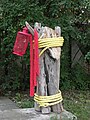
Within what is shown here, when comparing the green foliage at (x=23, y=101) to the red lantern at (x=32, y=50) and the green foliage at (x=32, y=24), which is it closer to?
the green foliage at (x=32, y=24)

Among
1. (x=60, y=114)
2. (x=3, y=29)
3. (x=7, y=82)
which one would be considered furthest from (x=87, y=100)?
(x=60, y=114)

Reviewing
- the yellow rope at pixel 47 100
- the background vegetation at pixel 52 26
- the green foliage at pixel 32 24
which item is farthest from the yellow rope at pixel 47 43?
the green foliage at pixel 32 24

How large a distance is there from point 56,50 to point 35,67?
0.35m

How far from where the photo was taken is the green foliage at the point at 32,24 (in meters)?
5.97

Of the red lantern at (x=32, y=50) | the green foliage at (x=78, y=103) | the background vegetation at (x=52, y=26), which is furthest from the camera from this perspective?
the background vegetation at (x=52, y=26)

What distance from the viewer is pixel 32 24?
6082 millimetres

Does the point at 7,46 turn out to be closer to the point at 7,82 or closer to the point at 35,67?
the point at 7,82

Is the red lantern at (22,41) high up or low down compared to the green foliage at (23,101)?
up

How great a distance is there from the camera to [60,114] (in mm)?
3717

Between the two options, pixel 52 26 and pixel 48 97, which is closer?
pixel 48 97

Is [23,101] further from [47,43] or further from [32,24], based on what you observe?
[47,43]

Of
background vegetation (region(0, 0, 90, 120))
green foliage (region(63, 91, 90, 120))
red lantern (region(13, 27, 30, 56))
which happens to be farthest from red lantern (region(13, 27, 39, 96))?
background vegetation (region(0, 0, 90, 120))

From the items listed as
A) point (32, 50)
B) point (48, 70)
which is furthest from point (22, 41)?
point (48, 70)

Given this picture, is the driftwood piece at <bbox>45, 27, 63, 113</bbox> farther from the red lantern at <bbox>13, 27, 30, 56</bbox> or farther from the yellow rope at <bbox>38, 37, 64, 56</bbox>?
the red lantern at <bbox>13, 27, 30, 56</bbox>
